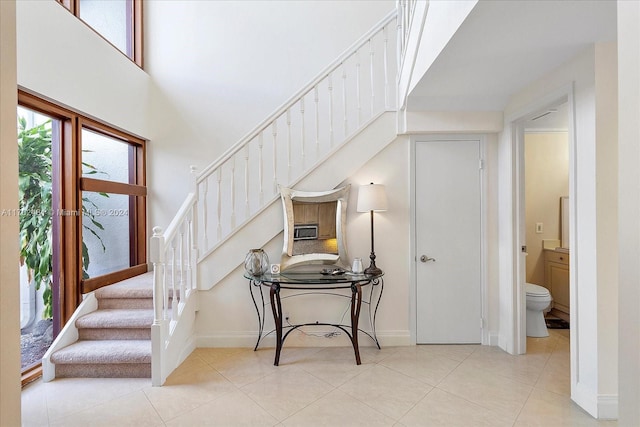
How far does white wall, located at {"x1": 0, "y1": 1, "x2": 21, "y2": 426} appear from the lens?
0.80 meters

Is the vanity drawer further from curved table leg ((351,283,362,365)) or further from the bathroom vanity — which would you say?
curved table leg ((351,283,362,365))

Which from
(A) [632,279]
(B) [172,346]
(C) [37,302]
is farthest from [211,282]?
(A) [632,279]

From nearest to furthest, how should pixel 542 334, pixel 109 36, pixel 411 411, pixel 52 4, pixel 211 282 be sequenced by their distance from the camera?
1. pixel 411 411
2. pixel 52 4
3. pixel 211 282
4. pixel 542 334
5. pixel 109 36

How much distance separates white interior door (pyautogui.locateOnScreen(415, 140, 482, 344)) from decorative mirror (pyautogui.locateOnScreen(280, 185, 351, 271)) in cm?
77

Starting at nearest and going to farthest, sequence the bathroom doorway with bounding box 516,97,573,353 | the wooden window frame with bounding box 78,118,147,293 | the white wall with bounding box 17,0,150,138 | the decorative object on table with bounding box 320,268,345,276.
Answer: the white wall with bounding box 17,0,150,138
the decorative object on table with bounding box 320,268,345,276
the wooden window frame with bounding box 78,118,147,293
the bathroom doorway with bounding box 516,97,573,353

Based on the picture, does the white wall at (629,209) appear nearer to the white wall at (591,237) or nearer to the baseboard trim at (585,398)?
the white wall at (591,237)

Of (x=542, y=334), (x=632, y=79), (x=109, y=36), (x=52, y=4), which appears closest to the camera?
(x=632, y=79)

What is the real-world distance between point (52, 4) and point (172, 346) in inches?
117

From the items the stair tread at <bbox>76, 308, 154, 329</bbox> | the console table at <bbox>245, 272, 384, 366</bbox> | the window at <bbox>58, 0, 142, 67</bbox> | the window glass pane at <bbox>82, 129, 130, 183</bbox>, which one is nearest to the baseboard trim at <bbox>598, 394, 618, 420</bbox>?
the console table at <bbox>245, 272, 384, 366</bbox>

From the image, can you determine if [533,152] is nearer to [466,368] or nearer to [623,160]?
[466,368]

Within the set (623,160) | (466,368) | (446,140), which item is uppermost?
(446,140)

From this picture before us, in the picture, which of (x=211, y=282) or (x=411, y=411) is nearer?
(x=411, y=411)

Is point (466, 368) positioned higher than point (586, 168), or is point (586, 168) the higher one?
point (586, 168)

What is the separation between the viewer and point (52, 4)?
2543 millimetres
